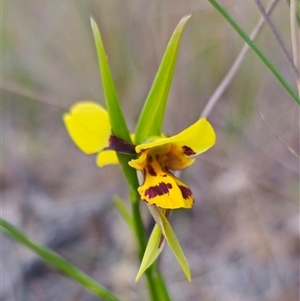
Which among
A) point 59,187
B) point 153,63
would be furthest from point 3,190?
point 153,63

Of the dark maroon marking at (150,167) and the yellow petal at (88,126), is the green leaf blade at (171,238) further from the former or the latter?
the yellow petal at (88,126)

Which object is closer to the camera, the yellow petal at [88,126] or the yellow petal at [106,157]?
the yellow petal at [88,126]

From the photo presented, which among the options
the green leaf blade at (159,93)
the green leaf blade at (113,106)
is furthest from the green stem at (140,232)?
the green leaf blade at (159,93)

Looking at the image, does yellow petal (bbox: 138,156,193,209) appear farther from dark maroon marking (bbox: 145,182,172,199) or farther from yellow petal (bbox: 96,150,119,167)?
yellow petal (bbox: 96,150,119,167)

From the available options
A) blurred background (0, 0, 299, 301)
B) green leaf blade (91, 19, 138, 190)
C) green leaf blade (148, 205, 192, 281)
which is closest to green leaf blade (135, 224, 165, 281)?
green leaf blade (148, 205, 192, 281)

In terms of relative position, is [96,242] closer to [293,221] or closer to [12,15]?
[293,221]

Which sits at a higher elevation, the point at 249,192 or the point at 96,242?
the point at 249,192
